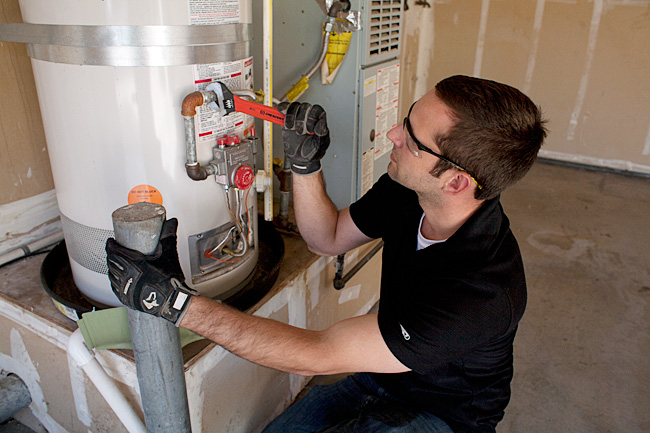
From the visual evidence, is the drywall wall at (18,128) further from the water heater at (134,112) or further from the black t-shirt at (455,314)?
the black t-shirt at (455,314)

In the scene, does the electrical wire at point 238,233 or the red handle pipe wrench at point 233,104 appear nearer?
the red handle pipe wrench at point 233,104

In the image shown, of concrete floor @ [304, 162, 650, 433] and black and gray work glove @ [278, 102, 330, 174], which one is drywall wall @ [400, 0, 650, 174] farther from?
black and gray work glove @ [278, 102, 330, 174]

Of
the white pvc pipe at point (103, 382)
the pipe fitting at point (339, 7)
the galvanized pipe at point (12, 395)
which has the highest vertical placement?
the pipe fitting at point (339, 7)

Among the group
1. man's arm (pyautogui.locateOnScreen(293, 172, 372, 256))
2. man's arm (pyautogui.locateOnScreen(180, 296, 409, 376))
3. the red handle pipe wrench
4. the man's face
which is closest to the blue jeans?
man's arm (pyautogui.locateOnScreen(180, 296, 409, 376))

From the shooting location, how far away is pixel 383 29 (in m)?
1.74

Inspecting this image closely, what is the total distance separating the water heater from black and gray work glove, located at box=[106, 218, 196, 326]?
0.73 ft

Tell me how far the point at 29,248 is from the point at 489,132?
53.9 inches

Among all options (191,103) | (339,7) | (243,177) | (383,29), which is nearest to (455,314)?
(243,177)

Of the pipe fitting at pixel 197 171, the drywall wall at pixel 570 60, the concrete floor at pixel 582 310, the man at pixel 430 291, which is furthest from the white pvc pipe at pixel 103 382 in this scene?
the drywall wall at pixel 570 60

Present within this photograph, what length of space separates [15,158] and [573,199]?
11.7ft

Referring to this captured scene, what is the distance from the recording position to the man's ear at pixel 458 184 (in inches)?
45.2

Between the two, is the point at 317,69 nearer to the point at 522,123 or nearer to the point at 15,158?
the point at 522,123

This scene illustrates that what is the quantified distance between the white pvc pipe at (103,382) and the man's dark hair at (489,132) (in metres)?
0.92

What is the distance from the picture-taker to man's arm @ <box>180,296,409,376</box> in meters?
1.02
